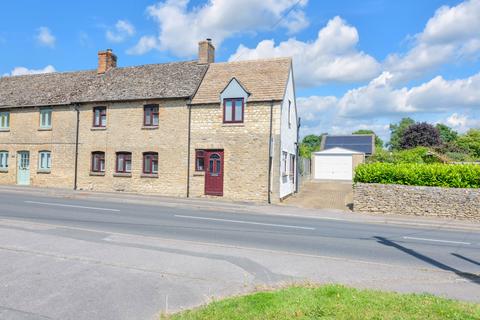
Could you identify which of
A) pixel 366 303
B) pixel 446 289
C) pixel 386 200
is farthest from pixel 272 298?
pixel 386 200

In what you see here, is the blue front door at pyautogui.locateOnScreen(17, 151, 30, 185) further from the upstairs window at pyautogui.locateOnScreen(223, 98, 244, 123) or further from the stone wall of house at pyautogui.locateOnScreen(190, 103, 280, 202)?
the upstairs window at pyautogui.locateOnScreen(223, 98, 244, 123)

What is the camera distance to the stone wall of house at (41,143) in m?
26.2

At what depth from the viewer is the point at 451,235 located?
12836mm

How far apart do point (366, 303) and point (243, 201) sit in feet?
53.3

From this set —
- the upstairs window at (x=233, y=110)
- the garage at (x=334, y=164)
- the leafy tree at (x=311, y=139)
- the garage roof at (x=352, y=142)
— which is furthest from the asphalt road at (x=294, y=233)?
the leafy tree at (x=311, y=139)

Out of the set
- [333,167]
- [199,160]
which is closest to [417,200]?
[199,160]

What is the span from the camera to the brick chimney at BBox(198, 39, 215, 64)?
83.9 feet

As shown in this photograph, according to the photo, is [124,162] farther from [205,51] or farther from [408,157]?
[408,157]

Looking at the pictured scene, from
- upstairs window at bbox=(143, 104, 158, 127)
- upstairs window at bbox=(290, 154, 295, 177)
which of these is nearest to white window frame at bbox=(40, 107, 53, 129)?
upstairs window at bbox=(143, 104, 158, 127)

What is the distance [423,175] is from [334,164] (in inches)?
867

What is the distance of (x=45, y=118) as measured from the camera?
27.5 meters

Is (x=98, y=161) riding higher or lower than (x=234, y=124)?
lower

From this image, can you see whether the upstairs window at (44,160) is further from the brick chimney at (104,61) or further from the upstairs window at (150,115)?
the upstairs window at (150,115)

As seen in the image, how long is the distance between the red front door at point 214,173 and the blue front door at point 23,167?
47.5 ft
